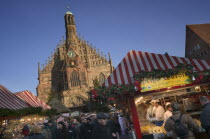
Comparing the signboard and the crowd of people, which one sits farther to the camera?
the signboard

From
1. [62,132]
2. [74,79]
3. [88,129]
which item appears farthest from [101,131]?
[74,79]

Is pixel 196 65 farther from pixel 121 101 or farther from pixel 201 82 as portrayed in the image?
pixel 121 101

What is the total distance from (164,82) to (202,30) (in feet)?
88.9

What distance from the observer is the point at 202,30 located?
101 feet

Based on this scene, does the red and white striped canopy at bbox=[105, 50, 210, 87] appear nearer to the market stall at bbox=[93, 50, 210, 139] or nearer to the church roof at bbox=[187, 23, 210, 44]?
the market stall at bbox=[93, 50, 210, 139]

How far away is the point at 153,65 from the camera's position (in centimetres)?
928

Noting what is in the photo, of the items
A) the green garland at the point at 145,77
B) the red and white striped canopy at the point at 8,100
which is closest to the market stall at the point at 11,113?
the red and white striped canopy at the point at 8,100

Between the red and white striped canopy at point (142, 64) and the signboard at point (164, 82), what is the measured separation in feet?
2.03

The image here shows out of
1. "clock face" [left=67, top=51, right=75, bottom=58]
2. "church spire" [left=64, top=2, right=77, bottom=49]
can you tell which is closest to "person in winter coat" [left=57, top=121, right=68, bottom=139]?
"clock face" [left=67, top=51, right=75, bottom=58]

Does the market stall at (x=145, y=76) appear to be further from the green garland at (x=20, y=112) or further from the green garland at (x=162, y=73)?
the green garland at (x=20, y=112)

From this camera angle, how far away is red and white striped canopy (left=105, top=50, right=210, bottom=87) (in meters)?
8.95

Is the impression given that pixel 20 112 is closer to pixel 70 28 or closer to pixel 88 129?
pixel 88 129

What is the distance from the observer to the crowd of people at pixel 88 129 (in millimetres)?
5676

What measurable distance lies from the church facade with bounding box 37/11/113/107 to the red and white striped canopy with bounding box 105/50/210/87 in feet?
94.0
